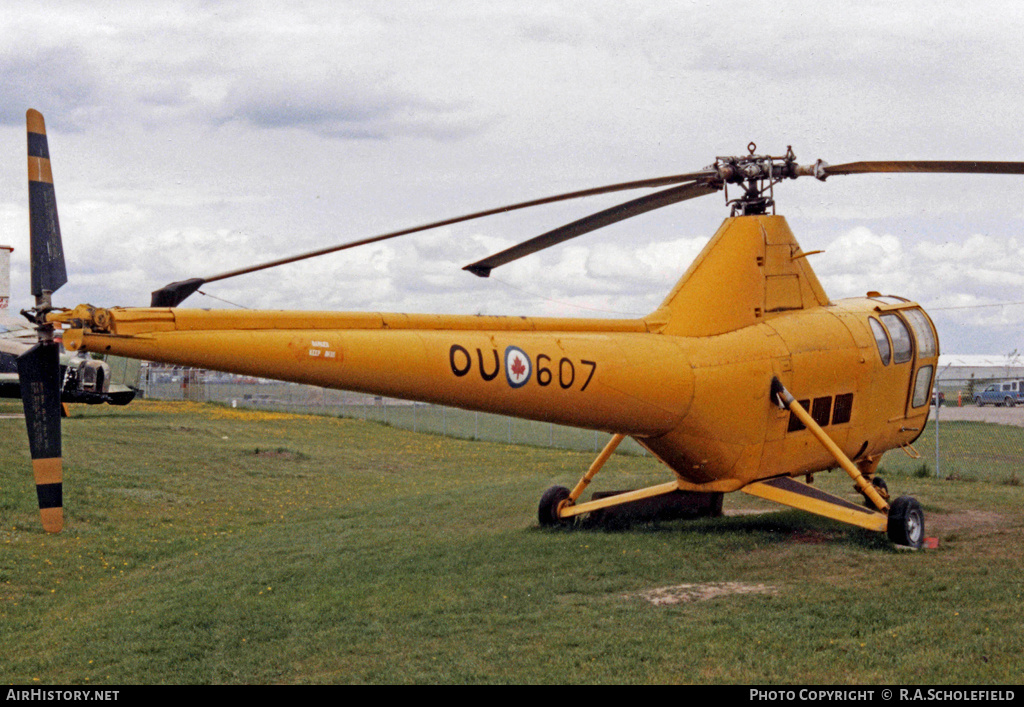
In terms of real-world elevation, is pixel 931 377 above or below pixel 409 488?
above

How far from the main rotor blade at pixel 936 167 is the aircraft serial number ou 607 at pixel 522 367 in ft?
12.3

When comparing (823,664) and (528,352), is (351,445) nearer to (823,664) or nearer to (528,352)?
(528,352)

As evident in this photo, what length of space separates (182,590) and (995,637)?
9242 mm

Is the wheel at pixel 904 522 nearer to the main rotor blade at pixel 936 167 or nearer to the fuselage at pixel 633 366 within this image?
the fuselage at pixel 633 366

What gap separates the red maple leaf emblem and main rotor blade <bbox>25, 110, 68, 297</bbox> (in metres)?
4.46

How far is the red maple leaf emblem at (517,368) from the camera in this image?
10297 millimetres

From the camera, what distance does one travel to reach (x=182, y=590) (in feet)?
39.8

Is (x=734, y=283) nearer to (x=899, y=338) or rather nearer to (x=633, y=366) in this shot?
(x=633, y=366)

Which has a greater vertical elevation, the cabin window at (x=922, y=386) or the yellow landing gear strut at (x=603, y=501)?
the cabin window at (x=922, y=386)

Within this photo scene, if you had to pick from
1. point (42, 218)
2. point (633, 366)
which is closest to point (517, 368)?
point (633, 366)

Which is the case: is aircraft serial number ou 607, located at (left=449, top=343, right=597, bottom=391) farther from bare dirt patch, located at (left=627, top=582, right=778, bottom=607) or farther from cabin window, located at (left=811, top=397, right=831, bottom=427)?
cabin window, located at (left=811, top=397, right=831, bottom=427)

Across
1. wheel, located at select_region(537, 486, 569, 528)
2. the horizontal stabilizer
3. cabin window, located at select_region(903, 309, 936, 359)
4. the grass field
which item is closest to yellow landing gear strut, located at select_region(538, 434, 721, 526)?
wheel, located at select_region(537, 486, 569, 528)

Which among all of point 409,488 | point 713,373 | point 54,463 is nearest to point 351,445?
point 409,488

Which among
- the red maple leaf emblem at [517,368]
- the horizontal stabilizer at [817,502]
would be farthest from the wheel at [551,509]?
the red maple leaf emblem at [517,368]
